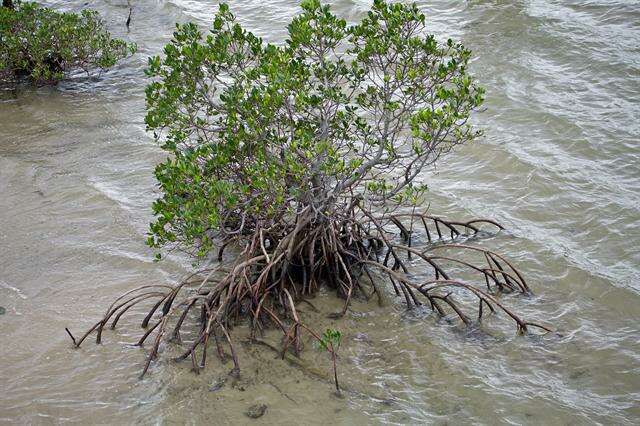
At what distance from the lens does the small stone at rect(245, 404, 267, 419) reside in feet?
16.2

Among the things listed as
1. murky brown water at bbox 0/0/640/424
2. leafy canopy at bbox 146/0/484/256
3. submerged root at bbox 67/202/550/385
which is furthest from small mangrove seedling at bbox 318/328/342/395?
leafy canopy at bbox 146/0/484/256

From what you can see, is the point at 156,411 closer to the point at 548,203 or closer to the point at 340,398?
the point at 340,398

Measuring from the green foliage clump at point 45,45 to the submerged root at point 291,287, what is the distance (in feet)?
17.0

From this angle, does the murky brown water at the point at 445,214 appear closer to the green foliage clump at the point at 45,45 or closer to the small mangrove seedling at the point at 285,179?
Answer: the small mangrove seedling at the point at 285,179

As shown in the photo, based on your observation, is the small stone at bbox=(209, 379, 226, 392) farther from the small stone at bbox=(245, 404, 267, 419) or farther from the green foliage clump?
the green foliage clump

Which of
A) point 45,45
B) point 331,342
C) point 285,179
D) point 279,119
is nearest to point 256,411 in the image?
point 331,342

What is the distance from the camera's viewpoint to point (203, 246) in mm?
5359

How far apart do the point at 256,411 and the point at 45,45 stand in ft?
23.5

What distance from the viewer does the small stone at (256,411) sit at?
16.2 ft

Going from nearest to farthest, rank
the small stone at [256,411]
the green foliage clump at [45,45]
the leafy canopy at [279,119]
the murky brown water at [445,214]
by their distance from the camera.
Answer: the small stone at [256,411]
the murky brown water at [445,214]
the leafy canopy at [279,119]
the green foliage clump at [45,45]

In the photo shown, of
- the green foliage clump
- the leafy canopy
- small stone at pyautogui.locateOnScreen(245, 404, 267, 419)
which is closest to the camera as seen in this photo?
small stone at pyautogui.locateOnScreen(245, 404, 267, 419)

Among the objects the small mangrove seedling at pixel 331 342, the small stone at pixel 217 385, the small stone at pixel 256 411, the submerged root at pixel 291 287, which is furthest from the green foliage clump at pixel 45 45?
the small stone at pixel 256 411

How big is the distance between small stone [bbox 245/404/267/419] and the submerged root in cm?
36

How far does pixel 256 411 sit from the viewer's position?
4973 mm
